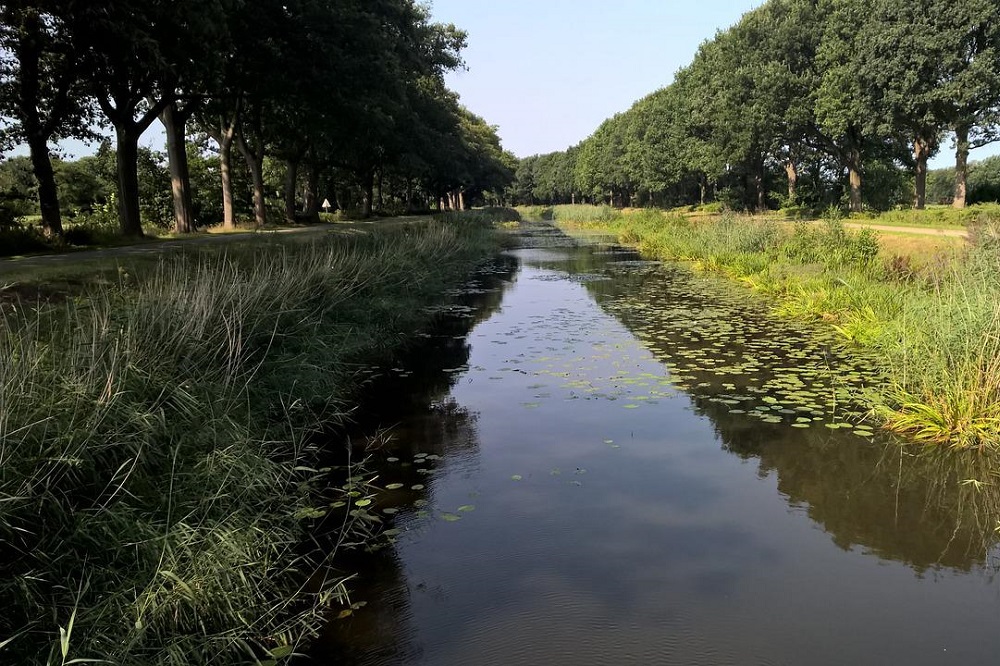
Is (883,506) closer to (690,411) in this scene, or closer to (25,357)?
(690,411)

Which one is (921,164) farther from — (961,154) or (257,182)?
(257,182)

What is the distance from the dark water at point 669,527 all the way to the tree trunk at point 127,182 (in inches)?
491

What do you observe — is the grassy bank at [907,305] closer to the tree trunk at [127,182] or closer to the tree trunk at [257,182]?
the tree trunk at [127,182]

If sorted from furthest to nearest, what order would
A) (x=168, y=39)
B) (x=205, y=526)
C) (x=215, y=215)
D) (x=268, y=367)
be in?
(x=215, y=215) → (x=168, y=39) → (x=268, y=367) → (x=205, y=526)

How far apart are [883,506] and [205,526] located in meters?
5.34

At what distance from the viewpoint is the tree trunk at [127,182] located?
17109mm

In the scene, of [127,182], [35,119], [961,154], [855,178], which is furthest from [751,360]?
[855,178]

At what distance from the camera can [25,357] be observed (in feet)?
14.0

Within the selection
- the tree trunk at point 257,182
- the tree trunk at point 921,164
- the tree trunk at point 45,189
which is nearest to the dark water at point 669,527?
the tree trunk at point 45,189

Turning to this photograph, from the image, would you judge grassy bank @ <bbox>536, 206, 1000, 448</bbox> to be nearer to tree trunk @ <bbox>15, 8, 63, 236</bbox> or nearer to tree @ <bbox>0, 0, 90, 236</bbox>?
tree @ <bbox>0, 0, 90, 236</bbox>

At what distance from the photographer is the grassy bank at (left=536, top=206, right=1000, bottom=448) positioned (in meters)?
6.27

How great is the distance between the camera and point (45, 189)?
15.6 m

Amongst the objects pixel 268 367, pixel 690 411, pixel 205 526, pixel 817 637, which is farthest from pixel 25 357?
pixel 690 411

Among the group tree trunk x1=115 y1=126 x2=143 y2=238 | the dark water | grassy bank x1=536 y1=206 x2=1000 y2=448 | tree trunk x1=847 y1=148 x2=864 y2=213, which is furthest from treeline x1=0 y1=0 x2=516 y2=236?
tree trunk x1=847 y1=148 x2=864 y2=213
